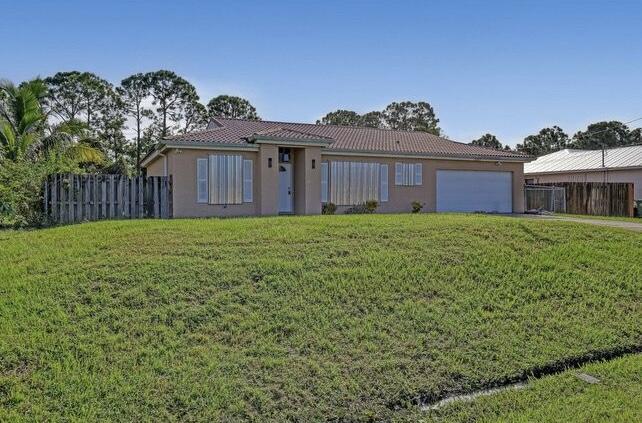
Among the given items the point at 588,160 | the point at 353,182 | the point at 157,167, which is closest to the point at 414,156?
the point at 353,182

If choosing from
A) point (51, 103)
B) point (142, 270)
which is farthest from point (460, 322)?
point (51, 103)

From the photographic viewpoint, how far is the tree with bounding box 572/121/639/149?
64562mm

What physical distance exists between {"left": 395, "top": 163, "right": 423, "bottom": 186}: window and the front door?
15.6 feet

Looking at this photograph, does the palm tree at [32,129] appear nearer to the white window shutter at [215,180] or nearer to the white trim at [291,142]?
the white window shutter at [215,180]

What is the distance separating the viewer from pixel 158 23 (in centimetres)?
1205

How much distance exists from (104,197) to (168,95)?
29584 mm

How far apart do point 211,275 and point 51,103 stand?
130ft

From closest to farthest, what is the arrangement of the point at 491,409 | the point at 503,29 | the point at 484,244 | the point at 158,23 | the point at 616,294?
the point at 491,409, the point at 616,294, the point at 484,244, the point at 158,23, the point at 503,29

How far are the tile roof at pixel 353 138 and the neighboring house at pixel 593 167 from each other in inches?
446

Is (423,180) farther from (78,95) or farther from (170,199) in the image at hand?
(78,95)

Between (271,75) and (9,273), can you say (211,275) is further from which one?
(271,75)

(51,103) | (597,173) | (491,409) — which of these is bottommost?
Answer: (491,409)

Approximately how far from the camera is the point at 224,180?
1825cm

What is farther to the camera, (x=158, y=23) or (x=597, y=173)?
(x=597, y=173)
